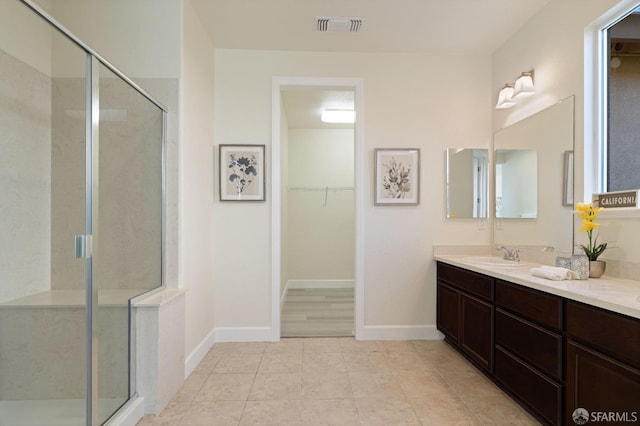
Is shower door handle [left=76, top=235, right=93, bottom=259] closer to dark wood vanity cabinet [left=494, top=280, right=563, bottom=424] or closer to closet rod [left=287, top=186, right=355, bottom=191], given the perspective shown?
dark wood vanity cabinet [left=494, top=280, right=563, bottom=424]

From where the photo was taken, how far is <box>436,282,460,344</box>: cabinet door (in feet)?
9.32

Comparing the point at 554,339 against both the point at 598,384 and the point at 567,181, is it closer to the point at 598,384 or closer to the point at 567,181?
the point at 598,384

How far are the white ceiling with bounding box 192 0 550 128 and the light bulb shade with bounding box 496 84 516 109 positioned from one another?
50cm

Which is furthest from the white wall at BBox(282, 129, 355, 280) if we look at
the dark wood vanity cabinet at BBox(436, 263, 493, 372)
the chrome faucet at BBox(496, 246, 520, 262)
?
the chrome faucet at BBox(496, 246, 520, 262)

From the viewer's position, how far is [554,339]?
173 cm

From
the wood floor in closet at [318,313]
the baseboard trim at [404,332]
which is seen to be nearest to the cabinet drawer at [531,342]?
the baseboard trim at [404,332]

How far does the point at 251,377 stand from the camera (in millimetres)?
2506

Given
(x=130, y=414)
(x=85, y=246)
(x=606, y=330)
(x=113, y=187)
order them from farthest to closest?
(x=113, y=187) < (x=130, y=414) < (x=85, y=246) < (x=606, y=330)

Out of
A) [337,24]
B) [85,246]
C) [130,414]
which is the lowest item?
[130,414]

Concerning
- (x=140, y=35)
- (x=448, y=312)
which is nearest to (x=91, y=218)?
(x=140, y=35)

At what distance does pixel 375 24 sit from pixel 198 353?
3.00 metres

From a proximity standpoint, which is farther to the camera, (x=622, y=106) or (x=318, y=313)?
(x=318, y=313)

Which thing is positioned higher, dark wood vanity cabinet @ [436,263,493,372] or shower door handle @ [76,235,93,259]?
shower door handle @ [76,235,93,259]

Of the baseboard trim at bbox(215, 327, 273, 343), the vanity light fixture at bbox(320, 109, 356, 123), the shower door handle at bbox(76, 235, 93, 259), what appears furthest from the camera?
the vanity light fixture at bbox(320, 109, 356, 123)
